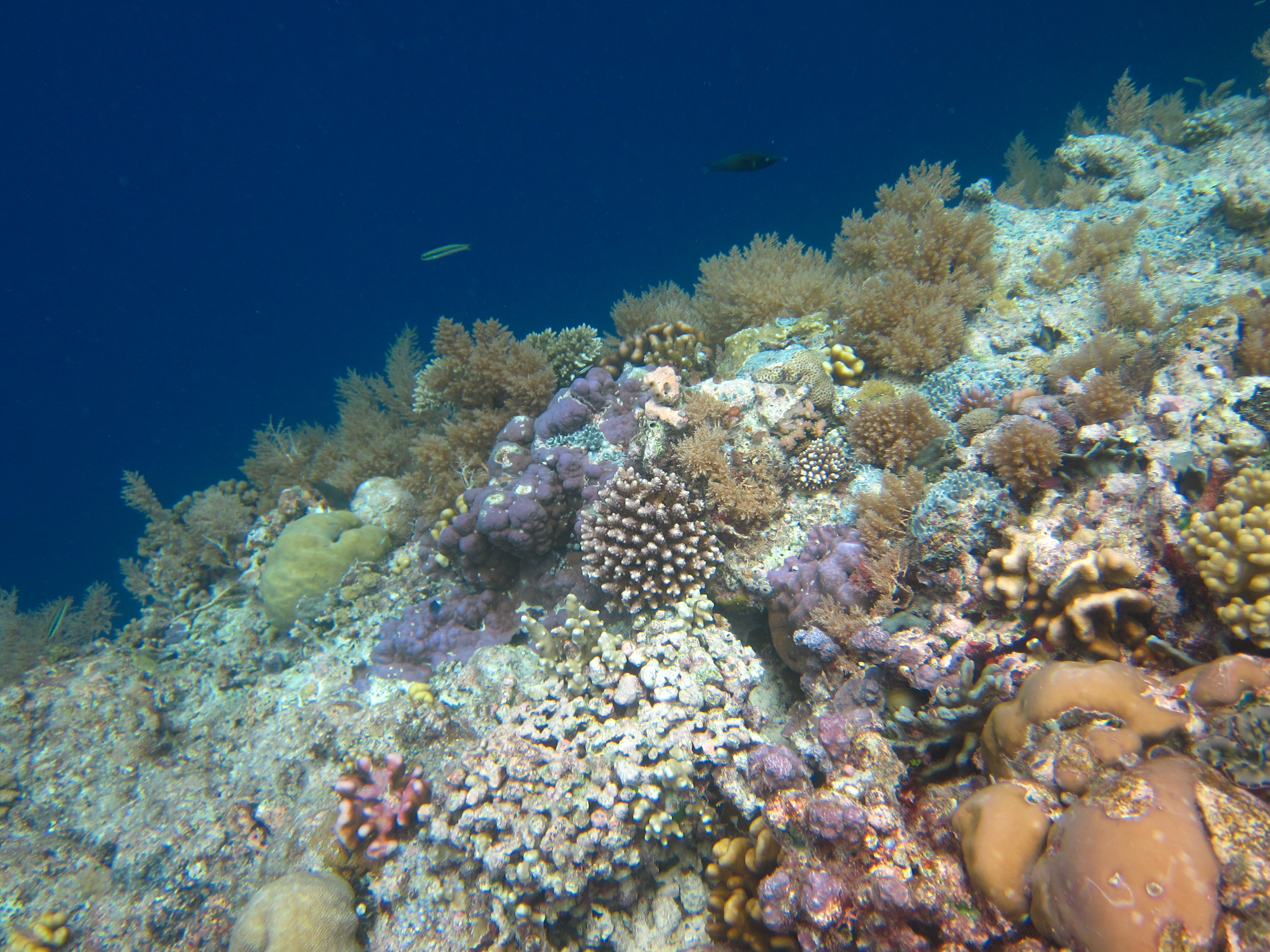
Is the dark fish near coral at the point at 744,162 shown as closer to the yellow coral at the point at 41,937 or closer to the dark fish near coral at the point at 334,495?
the dark fish near coral at the point at 334,495

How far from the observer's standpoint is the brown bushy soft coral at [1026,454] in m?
3.85

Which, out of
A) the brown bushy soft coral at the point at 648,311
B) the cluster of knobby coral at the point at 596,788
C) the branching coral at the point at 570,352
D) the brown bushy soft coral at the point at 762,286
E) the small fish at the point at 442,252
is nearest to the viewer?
the cluster of knobby coral at the point at 596,788

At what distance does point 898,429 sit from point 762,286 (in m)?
3.51

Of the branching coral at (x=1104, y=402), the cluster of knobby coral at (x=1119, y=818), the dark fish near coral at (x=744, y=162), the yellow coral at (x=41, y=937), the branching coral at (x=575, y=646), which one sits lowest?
the yellow coral at (x=41, y=937)

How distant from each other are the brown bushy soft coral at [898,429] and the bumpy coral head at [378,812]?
5103 millimetres

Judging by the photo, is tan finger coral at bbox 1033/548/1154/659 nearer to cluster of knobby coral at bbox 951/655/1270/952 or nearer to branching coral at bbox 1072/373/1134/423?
cluster of knobby coral at bbox 951/655/1270/952

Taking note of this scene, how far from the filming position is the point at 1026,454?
12.8 feet

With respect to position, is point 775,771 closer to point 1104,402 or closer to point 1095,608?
point 1095,608

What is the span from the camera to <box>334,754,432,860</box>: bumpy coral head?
156 inches

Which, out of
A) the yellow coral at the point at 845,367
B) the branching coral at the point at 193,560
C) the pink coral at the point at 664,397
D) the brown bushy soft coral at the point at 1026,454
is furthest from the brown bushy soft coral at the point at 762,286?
the branching coral at the point at 193,560

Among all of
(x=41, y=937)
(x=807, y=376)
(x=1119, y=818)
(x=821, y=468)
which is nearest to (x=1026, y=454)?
(x=821, y=468)

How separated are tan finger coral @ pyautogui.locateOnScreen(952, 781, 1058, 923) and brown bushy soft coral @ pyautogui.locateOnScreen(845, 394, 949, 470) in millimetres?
3377

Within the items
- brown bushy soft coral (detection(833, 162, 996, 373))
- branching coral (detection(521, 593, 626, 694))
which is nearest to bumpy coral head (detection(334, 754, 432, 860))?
branching coral (detection(521, 593, 626, 694))

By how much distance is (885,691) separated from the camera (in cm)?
331
